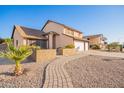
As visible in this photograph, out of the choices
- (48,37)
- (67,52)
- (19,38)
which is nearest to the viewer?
(67,52)

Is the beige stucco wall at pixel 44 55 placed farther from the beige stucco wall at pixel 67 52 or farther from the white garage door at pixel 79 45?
the white garage door at pixel 79 45

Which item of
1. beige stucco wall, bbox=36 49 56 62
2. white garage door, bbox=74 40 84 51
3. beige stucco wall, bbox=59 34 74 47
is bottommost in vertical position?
beige stucco wall, bbox=36 49 56 62

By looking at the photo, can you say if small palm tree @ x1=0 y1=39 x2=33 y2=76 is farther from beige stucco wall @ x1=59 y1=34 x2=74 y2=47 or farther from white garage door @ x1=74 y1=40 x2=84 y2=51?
white garage door @ x1=74 y1=40 x2=84 y2=51

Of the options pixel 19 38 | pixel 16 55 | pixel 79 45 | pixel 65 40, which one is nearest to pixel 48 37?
pixel 65 40

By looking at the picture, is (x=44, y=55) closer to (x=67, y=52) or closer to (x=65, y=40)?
(x=67, y=52)

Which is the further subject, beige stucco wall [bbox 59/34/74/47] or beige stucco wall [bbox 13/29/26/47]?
beige stucco wall [bbox 59/34/74/47]

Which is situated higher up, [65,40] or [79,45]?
[65,40]

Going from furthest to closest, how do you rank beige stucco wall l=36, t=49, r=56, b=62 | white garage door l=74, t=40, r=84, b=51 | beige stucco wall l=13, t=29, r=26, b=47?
white garage door l=74, t=40, r=84, b=51 < beige stucco wall l=13, t=29, r=26, b=47 < beige stucco wall l=36, t=49, r=56, b=62

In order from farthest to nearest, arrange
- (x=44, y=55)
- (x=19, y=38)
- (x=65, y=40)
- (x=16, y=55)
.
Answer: (x=65, y=40) → (x=19, y=38) → (x=44, y=55) → (x=16, y=55)

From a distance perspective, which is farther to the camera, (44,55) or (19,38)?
(19,38)

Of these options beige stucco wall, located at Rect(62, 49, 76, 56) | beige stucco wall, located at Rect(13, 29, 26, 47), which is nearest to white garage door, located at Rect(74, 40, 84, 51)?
beige stucco wall, located at Rect(62, 49, 76, 56)
